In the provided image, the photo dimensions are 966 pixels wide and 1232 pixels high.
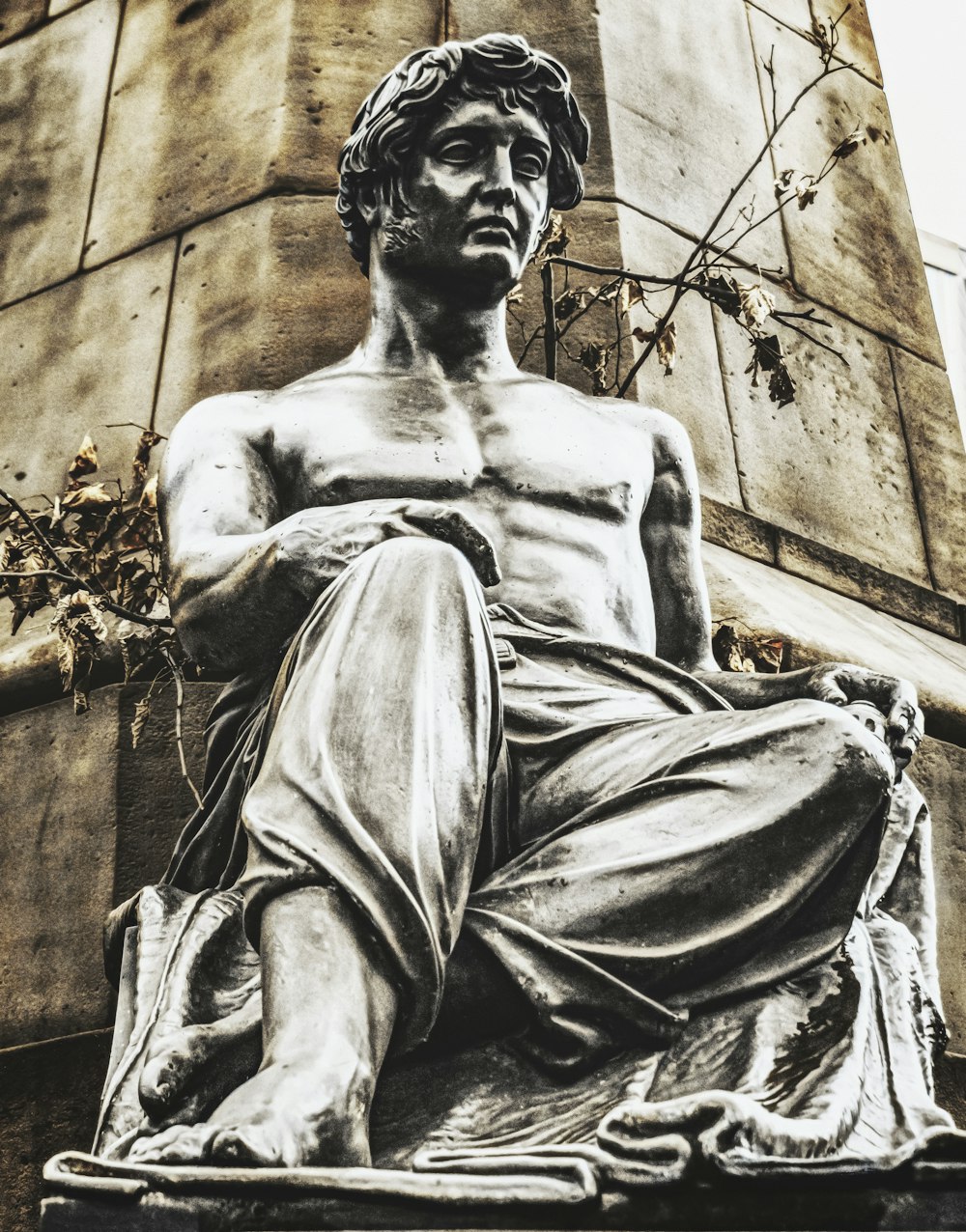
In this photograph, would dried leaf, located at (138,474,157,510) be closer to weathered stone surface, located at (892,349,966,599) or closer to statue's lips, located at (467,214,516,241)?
statue's lips, located at (467,214,516,241)

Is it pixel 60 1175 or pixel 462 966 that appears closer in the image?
pixel 60 1175

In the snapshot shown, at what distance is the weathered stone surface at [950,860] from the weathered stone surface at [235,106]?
8.23ft

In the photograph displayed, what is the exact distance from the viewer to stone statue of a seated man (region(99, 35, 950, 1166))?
2789mm

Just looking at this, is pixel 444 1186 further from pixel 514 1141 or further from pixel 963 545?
pixel 963 545

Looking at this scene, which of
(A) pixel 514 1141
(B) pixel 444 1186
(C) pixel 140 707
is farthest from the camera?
(C) pixel 140 707

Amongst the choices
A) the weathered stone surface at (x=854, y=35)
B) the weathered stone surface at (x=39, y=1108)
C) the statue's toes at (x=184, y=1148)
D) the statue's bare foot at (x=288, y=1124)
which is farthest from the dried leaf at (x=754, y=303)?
the statue's toes at (x=184, y=1148)

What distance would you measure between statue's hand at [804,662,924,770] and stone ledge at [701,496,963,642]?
6.31 ft

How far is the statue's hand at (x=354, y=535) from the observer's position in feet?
10.8

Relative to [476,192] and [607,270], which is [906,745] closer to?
[476,192]

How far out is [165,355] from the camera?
5.85 m

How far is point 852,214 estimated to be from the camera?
22.3 ft

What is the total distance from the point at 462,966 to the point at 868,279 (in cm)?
434

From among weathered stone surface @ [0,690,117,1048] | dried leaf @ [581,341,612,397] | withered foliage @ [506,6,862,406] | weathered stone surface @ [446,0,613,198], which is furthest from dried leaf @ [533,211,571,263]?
weathered stone surface @ [0,690,117,1048]

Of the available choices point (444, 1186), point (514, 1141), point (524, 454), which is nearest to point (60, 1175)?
point (444, 1186)
